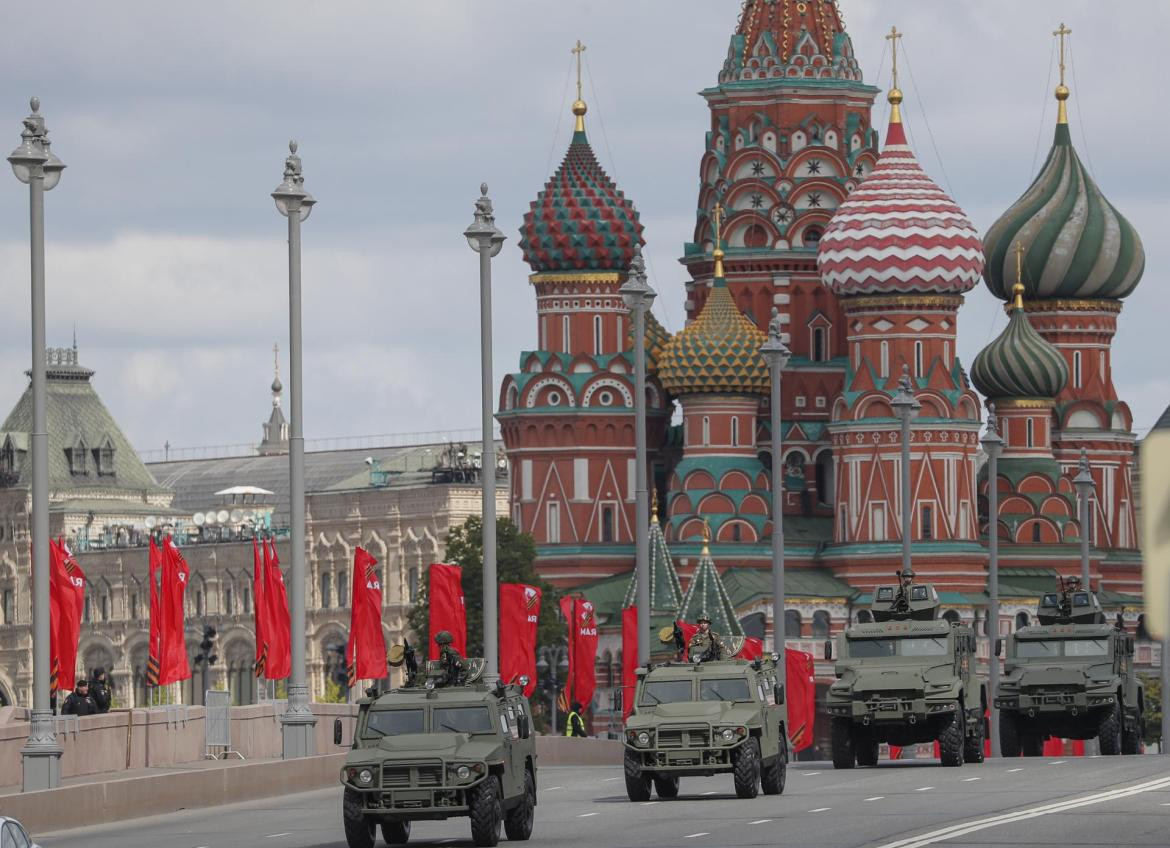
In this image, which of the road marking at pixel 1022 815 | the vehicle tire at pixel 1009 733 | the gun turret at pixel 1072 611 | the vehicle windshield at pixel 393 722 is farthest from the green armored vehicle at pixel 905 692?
the vehicle windshield at pixel 393 722

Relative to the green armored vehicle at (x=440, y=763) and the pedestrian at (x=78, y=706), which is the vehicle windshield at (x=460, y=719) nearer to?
the green armored vehicle at (x=440, y=763)

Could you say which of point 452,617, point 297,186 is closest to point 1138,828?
point 297,186

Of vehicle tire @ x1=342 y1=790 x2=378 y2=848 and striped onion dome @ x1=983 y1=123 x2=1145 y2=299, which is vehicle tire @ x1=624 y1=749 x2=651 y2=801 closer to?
vehicle tire @ x1=342 y1=790 x2=378 y2=848

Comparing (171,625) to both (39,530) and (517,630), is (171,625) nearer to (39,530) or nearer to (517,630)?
(517,630)

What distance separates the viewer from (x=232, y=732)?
47.5 m

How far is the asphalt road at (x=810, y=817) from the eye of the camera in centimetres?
3275

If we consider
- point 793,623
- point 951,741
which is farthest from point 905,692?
point 793,623

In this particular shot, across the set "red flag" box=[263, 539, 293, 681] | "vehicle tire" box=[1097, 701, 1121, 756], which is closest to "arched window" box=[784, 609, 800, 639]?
"red flag" box=[263, 539, 293, 681]

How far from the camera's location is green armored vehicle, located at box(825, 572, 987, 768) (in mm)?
46688

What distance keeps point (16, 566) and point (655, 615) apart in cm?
7516

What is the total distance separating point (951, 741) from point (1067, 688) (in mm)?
5865

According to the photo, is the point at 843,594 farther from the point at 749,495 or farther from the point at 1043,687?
the point at 1043,687

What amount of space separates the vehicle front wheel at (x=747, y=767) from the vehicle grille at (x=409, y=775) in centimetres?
651

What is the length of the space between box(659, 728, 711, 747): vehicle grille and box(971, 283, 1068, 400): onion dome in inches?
2961
